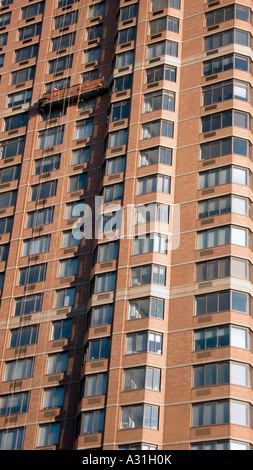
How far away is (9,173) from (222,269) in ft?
85.7

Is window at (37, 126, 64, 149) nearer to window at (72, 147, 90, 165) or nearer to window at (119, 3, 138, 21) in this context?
window at (72, 147, 90, 165)

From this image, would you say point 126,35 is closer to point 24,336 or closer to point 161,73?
point 161,73

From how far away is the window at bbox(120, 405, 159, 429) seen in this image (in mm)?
70812

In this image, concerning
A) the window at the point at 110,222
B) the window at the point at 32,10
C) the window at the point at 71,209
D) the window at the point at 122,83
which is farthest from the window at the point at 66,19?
the window at the point at 110,222

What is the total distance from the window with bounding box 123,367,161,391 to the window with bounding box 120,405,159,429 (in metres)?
1.53

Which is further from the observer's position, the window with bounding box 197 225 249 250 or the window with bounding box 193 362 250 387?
the window with bounding box 197 225 249 250

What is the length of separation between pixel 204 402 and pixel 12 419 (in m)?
16.8

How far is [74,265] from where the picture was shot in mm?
83750

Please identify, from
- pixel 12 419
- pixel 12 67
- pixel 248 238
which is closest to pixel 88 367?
pixel 12 419

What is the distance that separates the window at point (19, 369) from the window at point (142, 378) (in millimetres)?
10432

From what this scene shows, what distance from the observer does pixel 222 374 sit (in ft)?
232

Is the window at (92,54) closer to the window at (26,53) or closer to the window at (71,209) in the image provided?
the window at (26,53)

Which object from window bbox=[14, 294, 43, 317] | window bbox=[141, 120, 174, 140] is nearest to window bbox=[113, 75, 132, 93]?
window bbox=[141, 120, 174, 140]

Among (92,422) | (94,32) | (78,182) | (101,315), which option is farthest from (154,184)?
(94,32)
